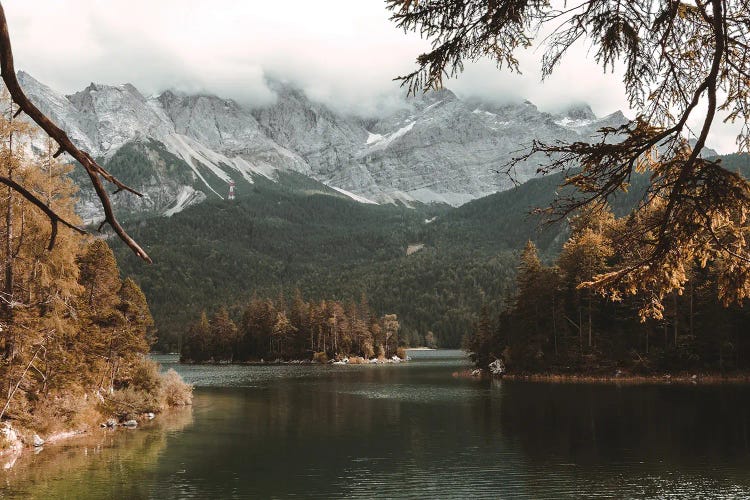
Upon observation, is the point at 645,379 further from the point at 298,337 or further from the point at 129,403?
the point at 298,337

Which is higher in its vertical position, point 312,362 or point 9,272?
point 9,272

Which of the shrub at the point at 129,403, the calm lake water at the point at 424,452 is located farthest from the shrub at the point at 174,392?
the shrub at the point at 129,403

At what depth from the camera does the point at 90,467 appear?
80.9 feet

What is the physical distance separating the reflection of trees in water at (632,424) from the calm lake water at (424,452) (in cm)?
11

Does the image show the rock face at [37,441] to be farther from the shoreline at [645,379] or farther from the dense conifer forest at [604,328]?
the shoreline at [645,379]

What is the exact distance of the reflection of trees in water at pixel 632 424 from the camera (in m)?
26.4

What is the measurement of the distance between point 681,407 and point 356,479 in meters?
27.2

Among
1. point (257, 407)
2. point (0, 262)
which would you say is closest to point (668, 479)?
point (0, 262)

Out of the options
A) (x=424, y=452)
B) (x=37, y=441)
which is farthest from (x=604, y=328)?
(x=37, y=441)

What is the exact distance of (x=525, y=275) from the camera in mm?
68875

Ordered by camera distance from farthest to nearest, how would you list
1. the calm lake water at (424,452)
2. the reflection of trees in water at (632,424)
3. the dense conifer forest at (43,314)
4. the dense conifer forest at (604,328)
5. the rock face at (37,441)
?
the dense conifer forest at (604,328), the rock face at (37,441), the reflection of trees in water at (632,424), the dense conifer forest at (43,314), the calm lake water at (424,452)

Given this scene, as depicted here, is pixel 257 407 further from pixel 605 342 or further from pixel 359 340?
pixel 359 340

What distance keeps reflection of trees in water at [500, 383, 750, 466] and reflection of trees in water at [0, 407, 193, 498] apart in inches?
676

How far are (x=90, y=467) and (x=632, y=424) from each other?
91.5 ft
